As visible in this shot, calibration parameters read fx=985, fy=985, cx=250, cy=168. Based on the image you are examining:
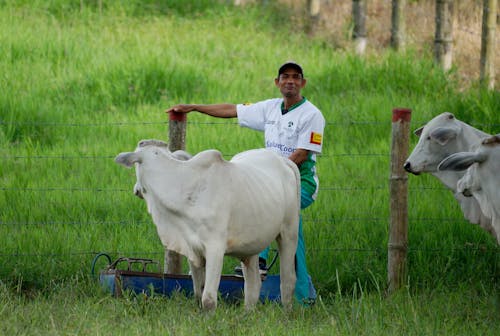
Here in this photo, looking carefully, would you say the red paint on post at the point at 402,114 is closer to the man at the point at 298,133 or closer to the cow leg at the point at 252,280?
the man at the point at 298,133

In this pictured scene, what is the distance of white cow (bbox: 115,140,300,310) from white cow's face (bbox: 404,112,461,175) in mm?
924

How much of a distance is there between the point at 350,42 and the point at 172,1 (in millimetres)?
3338

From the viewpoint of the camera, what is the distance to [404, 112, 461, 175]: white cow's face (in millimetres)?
5875

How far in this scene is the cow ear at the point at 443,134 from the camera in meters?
5.85

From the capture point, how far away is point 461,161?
527 cm

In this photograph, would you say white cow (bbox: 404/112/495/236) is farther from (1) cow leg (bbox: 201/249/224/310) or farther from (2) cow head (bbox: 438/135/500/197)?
(1) cow leg (bbox: 201/249/224/310)

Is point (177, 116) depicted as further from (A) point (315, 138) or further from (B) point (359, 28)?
(B) point (359, 28)

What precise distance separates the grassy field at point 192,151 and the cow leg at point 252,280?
143 millimetres

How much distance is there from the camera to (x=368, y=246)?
7273 mm

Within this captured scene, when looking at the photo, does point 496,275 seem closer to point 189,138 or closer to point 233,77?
point 189,138

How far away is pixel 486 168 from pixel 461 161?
0.16 meters

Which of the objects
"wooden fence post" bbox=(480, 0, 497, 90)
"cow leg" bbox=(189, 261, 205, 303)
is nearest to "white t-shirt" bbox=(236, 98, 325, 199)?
"cow leg" bbox=(189, 261, 205, 303)

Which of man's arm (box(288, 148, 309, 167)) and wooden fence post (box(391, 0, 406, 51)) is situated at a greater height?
wooden fence post (box(391, 0, 406, 51))

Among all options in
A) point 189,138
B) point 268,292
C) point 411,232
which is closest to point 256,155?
point 268,292
